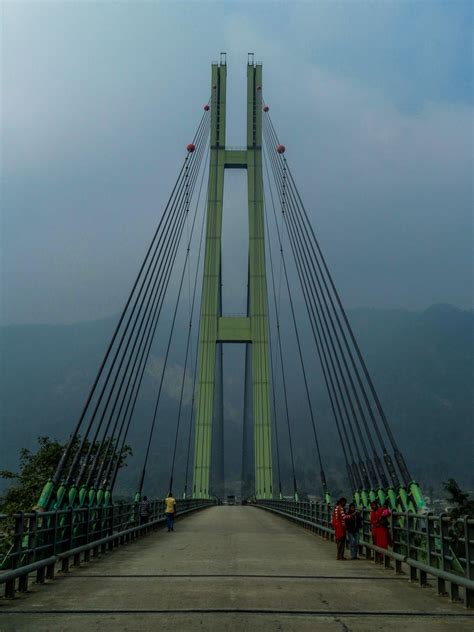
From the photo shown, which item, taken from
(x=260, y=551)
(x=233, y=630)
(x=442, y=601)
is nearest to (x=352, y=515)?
(x=260, y=551)

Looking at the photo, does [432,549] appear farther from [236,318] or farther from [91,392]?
[236,318]

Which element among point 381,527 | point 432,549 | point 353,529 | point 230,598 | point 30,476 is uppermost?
point 30,476

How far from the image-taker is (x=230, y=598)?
365 inches

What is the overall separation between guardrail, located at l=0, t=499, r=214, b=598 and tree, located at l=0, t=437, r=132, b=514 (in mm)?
15543

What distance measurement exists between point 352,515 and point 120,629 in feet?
27.7

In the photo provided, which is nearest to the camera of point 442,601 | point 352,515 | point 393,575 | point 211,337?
point 442,601

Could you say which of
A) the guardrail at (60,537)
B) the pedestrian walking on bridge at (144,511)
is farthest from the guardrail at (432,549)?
the pedestrian walking on bridge at (144,511)

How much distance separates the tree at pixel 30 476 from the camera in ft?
114

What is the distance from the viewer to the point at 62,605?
8.89 m

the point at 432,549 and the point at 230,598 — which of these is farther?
the point at 432,549

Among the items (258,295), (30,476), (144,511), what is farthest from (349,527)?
(258,295)

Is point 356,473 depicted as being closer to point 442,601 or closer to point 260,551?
point 260,551

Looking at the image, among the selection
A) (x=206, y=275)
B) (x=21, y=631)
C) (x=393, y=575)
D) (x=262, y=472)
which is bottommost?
(x=21, y=631)

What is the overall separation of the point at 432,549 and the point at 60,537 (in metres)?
6.01
